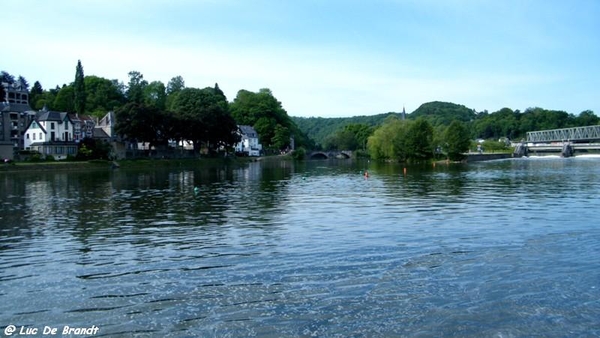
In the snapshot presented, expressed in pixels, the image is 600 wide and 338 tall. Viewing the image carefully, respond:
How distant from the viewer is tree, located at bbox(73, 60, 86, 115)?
152250 mm

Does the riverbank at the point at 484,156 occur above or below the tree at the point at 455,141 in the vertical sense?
below

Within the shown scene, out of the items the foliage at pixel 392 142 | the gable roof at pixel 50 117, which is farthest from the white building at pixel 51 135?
the foliage at pixel 392 142

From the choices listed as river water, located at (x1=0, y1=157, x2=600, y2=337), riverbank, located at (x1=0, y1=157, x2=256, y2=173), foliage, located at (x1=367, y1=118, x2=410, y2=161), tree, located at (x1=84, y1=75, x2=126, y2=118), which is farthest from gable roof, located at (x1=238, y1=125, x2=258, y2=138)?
river water, located at (x1=0, y1=157, x2=600, y2=337)

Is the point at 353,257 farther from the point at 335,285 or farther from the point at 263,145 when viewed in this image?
the point at 263,145

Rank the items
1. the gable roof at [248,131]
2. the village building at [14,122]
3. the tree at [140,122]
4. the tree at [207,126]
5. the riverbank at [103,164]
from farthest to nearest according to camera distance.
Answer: the gable roof at [248,131] → the tree at [207,126] → the village building at [14,122] → the tree at [140,122] → the riverbank at [103,164]

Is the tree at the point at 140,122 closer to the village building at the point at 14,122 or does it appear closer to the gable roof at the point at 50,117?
the gable roof at the point at 50,117

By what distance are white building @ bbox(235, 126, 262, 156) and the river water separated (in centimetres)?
14857

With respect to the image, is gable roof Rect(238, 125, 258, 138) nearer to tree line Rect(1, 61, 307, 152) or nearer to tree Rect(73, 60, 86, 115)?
tree line Rect(1, 61, 307, 152)

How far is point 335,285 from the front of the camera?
15430 millimetres

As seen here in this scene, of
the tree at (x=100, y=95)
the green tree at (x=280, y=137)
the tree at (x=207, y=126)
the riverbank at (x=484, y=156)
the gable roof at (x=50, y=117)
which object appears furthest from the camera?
the green tree at (x=280, y=137)

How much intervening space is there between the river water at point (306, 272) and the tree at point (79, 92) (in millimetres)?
130950

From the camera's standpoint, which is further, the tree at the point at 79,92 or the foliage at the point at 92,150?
the tree at the point at 79,92

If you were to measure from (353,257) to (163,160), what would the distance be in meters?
105

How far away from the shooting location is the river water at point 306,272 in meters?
12.6
